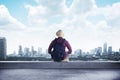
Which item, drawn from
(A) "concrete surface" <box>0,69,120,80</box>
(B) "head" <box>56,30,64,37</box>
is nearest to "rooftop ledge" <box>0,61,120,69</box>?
(A) "concrete surface" <box>0,69,120,80</box>

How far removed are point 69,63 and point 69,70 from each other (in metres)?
0.90

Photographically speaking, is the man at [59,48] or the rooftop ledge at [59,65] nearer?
the rooftop ledge at [59,65]

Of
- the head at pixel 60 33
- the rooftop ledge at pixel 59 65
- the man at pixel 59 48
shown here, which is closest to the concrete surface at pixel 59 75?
the rooftop ledge at pixel 59 65

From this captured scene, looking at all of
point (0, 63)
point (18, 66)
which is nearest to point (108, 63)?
point (18, 66)

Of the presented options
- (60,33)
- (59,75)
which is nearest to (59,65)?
(59,75)

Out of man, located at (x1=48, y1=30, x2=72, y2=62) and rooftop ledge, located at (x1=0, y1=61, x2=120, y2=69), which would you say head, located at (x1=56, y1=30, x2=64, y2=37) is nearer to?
man, located at (x1=48, y1=30, x2=72, y2=62)

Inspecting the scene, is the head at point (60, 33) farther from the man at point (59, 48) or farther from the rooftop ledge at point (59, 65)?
the rooftop ledge at point (59, 65)

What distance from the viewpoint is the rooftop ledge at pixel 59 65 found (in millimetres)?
8566

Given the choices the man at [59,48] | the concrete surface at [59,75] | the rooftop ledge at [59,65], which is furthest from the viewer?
the man at [59,48]

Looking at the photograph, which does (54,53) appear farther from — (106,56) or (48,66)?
(106,56)

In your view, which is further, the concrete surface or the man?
the man

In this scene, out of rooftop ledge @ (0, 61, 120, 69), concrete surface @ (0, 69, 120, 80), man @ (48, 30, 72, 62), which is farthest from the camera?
man @ (48, 30, 72, 62)

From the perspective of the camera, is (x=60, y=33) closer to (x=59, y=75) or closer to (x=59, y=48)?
(x=59, y=48)

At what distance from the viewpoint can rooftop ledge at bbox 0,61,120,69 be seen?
28.1 feet
